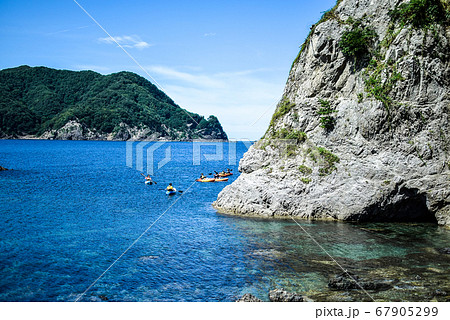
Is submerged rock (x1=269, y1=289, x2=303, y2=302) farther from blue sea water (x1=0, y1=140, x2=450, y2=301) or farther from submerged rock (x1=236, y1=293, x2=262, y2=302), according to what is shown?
submerged rock (x1=236, y1=293, x2=262, y2=302)

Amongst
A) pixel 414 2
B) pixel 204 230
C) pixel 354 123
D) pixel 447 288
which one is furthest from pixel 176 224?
pixel 414 2

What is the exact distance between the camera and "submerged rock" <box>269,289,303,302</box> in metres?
15.5

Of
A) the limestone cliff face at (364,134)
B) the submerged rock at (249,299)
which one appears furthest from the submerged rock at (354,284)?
the limestone cliff face at (364,134)

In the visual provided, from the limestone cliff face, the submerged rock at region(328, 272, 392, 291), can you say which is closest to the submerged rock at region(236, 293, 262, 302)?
the submerged rock at region(328, 272, 392, 291)

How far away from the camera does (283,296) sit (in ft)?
51.9

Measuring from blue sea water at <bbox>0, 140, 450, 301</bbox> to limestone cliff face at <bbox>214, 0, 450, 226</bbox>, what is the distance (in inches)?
80.3

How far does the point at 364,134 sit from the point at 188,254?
18.4 meters

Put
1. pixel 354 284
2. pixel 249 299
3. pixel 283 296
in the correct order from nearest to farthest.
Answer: pixel 249 299 < pixel 283 296 < pixel 354 284

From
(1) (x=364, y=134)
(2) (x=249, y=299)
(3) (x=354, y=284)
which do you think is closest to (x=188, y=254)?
(2) (x=249, y=299)

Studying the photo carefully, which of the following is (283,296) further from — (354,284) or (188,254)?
(188,254)

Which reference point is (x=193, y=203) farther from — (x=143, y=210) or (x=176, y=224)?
(x=176, y=224)

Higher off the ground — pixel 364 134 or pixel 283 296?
Answer: pixel 364 134

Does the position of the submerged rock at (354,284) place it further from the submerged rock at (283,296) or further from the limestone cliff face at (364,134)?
the limestone cliff face at (364,134)

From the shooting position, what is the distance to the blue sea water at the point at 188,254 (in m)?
17.1
